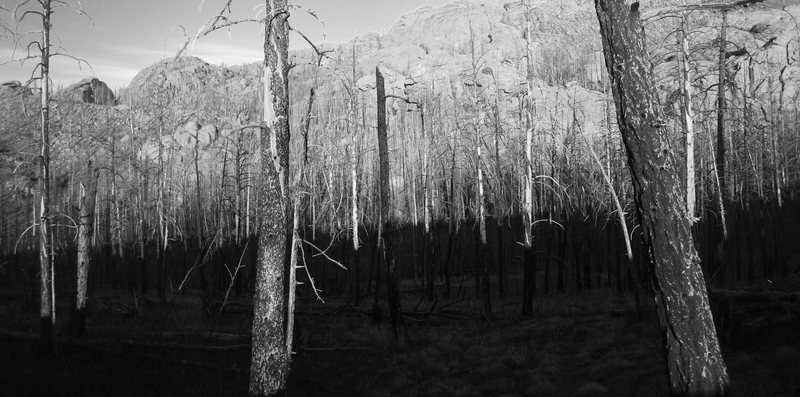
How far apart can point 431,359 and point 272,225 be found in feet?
25.4

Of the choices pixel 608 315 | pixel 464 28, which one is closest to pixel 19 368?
pixel 608 315

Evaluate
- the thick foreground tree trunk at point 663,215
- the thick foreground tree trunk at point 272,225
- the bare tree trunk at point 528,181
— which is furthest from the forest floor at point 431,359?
the thick foreground tree trunk at point 663,215

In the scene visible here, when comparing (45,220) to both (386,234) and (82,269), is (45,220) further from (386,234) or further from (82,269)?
(386,234)

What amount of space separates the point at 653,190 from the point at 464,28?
132 meters

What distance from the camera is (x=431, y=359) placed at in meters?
12.6

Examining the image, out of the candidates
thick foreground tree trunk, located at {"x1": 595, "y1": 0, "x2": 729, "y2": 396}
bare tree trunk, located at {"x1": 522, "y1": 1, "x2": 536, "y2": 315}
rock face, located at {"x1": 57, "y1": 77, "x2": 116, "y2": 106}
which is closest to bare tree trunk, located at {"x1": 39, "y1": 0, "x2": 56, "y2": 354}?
rock face, located at {"x1": 57, "y1": 77, "x2": 116, "y2": 106}

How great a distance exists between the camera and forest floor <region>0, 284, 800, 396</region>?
28.3 feet

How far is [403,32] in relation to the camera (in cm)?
14075

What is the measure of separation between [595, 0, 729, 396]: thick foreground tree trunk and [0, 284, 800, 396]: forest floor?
12.8 ft

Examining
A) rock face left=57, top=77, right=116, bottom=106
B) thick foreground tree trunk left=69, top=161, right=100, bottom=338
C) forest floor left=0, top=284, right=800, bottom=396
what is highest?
rock face left=57, top=77, right=116, bottom=106

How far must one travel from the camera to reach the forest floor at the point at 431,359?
862 cm

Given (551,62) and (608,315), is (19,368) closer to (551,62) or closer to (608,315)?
(608,315)

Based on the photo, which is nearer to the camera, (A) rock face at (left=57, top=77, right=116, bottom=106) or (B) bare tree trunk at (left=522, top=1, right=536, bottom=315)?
(B) bare tree trunk at (left=522, top=1, right=536, bottom=315)

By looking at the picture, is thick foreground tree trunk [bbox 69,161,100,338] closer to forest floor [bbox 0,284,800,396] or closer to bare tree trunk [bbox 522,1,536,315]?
forest floor [bbox 0,284,800,396]
